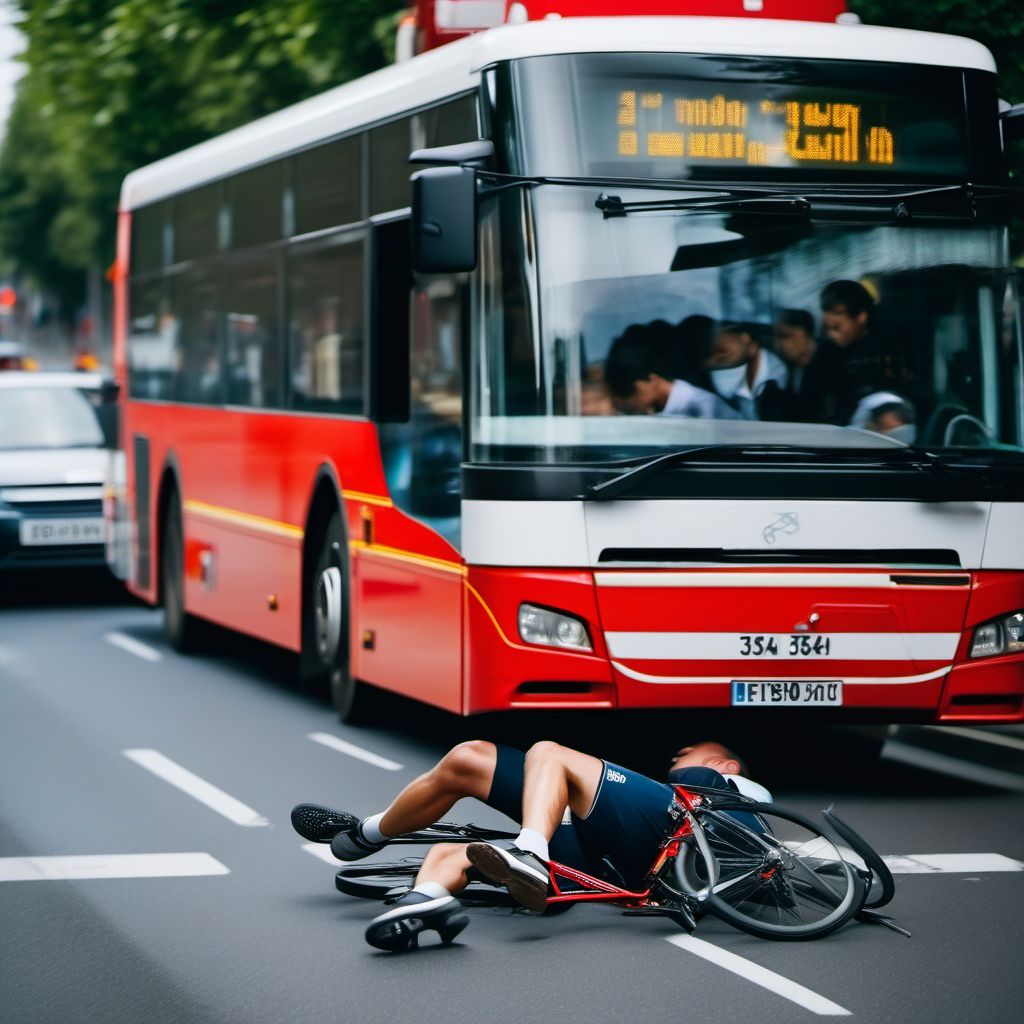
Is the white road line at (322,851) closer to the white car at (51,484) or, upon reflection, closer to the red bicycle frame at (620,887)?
Answer: the red bicycle frame at (620,887)

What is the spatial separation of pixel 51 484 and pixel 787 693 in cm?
1047

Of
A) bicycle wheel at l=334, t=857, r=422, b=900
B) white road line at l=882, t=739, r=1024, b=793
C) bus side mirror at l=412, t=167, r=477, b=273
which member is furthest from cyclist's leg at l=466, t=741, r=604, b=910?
white road line at l=882, t=739, r=1024, b=793

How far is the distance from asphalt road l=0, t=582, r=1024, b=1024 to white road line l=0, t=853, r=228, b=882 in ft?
0.05

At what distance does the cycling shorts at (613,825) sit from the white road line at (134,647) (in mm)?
8308

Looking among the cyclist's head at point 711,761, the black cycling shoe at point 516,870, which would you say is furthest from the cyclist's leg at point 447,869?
the cyclist's head at point 711,761

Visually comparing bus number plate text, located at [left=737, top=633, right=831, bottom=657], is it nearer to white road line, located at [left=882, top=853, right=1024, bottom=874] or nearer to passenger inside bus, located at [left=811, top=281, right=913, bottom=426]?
passenger inside bus, located at [left=811, top=281, right=913, bottom=426]

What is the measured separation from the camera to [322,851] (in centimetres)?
869

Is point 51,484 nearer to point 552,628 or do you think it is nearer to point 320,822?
point 552,628

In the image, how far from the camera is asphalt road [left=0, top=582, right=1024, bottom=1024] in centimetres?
634

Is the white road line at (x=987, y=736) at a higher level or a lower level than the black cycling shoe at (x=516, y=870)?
lower

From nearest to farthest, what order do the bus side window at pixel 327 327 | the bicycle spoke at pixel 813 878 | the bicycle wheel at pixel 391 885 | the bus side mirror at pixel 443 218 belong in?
the bicycle spoke at pixel 813 878, the bicycle wheel at pixel 391 885, the bus side mirror at pixel 443 218, the bus side window at pixel 327 327

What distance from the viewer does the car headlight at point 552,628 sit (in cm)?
943

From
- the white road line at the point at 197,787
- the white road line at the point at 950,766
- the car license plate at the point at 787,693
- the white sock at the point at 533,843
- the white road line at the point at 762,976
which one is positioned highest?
the car license plate at the point at 787,693

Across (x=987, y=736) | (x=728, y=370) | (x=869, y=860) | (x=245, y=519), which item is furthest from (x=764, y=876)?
(x=245, y=519)
